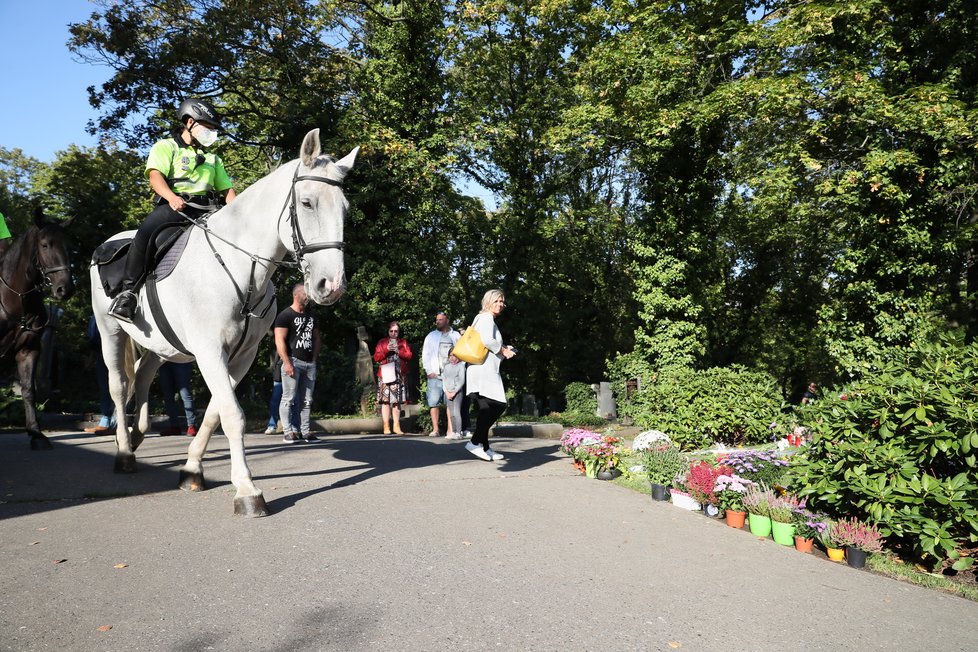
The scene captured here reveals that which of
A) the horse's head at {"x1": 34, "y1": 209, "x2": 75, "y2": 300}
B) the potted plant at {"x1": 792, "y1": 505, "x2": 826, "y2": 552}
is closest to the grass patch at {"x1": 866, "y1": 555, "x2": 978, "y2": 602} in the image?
the potted plant at {"x1": 792, "y1": 505, "x2": 826, "y2": 552}

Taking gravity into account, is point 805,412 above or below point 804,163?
below

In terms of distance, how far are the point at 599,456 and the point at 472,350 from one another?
6.83ft

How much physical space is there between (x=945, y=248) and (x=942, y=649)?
52.1 ft

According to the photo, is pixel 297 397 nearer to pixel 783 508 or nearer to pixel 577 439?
pixel 577 439

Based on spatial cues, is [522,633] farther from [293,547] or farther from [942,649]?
[942,649]

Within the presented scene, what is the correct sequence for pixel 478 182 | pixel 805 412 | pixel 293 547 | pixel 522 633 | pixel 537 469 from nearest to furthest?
pixel 522 633 → pixel 293 547 → pixel 805 412 → pixel 537 469 → pixel 478 182

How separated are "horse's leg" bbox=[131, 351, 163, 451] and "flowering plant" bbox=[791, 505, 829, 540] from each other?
701 cm

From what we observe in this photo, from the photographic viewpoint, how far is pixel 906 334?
55.0ft

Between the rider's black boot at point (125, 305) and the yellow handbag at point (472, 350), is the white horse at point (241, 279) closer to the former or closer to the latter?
the rider's black boot at point (125, 305)

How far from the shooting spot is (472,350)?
334 inches

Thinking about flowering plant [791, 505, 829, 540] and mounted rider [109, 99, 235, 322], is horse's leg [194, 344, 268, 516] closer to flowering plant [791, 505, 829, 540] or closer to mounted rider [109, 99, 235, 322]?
mounted rider [109, 99, 235, 322]

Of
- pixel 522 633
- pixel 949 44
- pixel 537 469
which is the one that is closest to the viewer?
pixel 522 633

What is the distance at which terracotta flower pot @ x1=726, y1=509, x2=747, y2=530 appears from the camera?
641cm

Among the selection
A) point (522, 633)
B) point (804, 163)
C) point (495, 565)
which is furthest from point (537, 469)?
point (804, 163)
